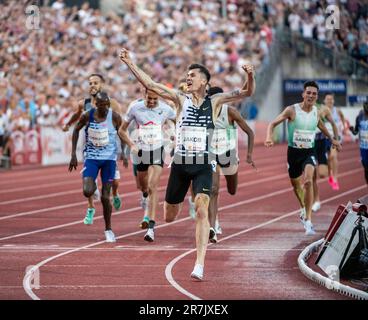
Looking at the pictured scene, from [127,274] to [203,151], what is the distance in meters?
1.54

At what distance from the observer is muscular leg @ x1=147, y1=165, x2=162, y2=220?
1576 centimetres

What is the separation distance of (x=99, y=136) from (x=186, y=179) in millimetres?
3525

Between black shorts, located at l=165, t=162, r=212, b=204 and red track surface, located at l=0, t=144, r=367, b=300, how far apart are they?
0.85 metres

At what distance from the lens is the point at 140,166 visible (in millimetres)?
17156

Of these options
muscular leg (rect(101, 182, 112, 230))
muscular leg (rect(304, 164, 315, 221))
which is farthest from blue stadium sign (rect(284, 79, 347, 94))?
muscular leg (rect(101, 182, 112, 230))

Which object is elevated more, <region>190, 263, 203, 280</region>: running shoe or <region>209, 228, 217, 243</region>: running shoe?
<region>190, 263, 203, 280</region>: running shoe

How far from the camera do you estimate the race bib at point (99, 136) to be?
50.9 ft

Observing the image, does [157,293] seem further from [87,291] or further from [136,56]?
[136,56]

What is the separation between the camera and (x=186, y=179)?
1226cm

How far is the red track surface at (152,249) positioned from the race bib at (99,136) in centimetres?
130

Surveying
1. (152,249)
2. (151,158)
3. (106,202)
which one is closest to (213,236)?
(152,249)
